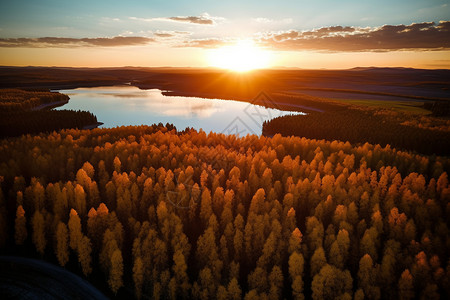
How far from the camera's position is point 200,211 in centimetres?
1934

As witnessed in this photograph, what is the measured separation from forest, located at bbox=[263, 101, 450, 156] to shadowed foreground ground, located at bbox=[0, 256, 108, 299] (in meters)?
38.2

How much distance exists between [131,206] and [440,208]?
1938cm

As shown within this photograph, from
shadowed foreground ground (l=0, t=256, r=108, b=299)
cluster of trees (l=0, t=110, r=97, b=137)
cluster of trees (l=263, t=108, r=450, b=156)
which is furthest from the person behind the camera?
cluster of trees (l=0, t=110, r=97, b=137)

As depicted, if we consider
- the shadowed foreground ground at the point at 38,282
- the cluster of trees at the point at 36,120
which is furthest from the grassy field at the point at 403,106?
the shadowed foreground ground at the point at 38,282

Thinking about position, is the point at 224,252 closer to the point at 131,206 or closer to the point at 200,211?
the point at 200,211

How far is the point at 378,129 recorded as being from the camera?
42.7 metres

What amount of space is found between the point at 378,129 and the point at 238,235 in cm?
3472

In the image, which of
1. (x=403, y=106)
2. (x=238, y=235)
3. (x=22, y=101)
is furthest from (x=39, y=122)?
(x=403, y=106)

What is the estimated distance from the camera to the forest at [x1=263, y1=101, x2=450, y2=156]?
37094 mm

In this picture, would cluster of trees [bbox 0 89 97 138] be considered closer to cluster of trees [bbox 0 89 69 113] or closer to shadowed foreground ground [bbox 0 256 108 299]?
cluster of trees [bbox 0 89 69 113]

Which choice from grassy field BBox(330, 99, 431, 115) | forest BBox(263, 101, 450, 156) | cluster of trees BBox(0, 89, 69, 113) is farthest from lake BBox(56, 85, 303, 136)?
grassy field BBox(330, 99, 431, 115)

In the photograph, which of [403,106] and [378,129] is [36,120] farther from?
[403,106]

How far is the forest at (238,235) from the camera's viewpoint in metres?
14.0

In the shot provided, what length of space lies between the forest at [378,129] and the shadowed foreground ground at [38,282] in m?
38.2
